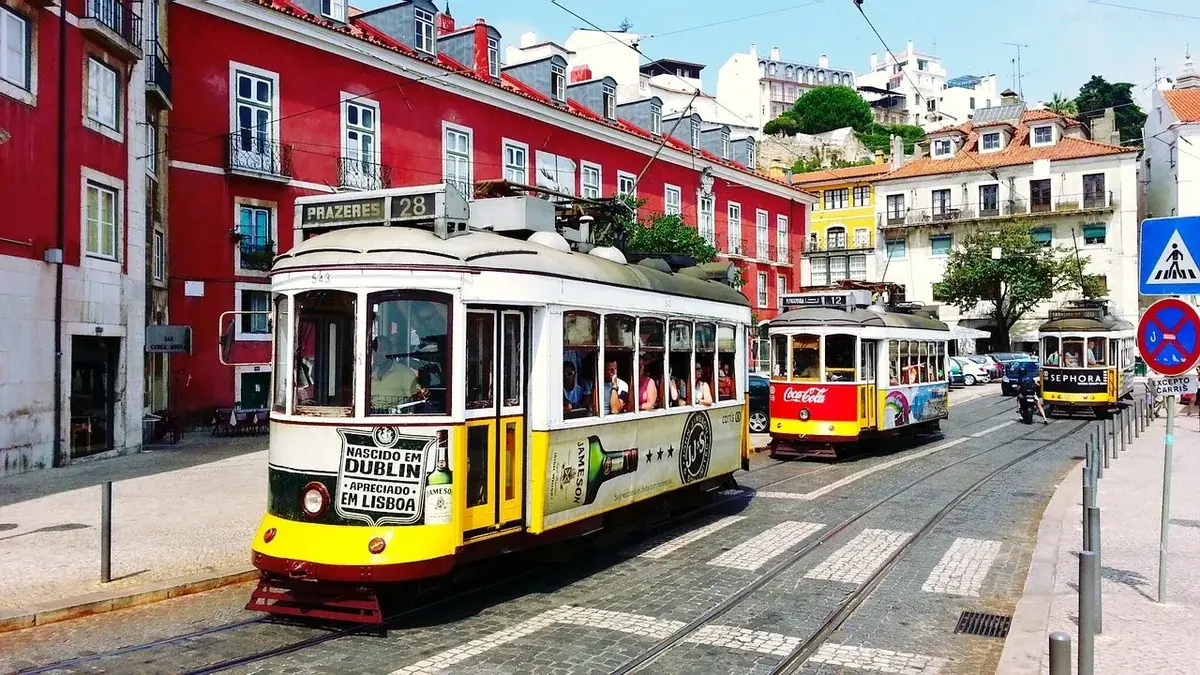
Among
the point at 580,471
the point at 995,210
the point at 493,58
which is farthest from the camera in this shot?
the point at 995,210

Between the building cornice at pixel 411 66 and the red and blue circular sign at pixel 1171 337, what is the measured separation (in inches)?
432

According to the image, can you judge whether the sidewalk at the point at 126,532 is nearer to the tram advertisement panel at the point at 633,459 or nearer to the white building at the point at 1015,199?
the tram advertisement panel at the point at 633,459

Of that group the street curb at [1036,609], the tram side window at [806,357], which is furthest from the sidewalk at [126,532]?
the tram side window at [806,357]

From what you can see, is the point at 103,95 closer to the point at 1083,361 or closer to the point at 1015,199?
the point at 1083,361

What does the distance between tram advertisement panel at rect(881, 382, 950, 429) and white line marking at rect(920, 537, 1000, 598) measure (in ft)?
26.5

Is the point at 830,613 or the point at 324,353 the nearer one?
the point at 324,353

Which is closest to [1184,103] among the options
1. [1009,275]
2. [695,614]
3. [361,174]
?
[1009,275]

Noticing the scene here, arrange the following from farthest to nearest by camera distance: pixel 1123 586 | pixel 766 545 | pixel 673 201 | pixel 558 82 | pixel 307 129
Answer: pixel 673 201 < pixel 558 82 < pixel 307 129 < pixel 766 545 < pixel 1123 586

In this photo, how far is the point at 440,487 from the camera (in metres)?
7.39

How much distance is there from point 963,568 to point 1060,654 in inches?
215

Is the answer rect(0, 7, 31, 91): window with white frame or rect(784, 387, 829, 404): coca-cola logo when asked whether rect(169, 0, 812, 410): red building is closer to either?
rect(784, 387, 829, 404): coca-cola logo

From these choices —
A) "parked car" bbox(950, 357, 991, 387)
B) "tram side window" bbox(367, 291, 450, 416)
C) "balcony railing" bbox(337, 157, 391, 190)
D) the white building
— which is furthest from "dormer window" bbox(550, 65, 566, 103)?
"tram side window" bbox(367, 291, 450, 416)

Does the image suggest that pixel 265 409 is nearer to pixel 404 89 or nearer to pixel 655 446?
pixel 404 89

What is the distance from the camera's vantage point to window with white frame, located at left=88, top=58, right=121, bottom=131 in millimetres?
17734
